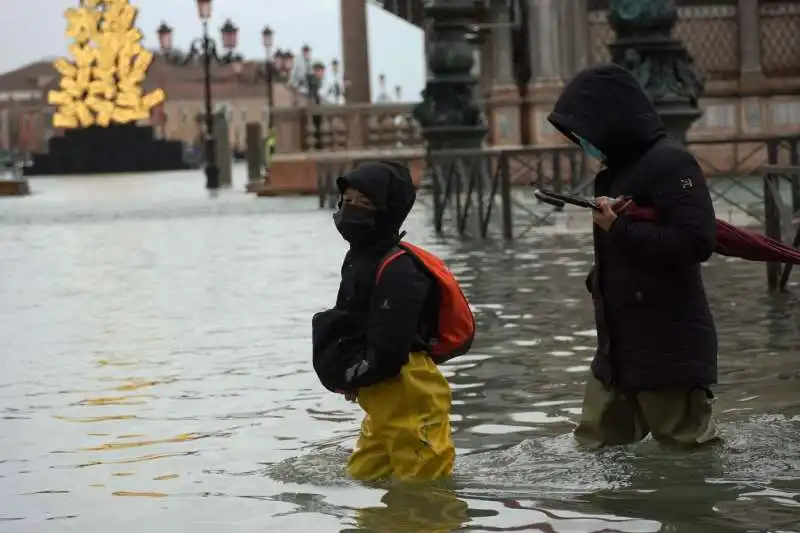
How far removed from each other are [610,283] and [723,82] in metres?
31.6

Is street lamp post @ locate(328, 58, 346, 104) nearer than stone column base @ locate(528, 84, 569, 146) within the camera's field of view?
No

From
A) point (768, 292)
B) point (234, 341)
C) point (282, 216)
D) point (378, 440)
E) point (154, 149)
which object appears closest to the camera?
point (378, 440)

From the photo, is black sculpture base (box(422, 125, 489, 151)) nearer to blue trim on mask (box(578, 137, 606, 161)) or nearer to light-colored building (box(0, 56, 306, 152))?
blue trim on mask (box(578, 137, 606, 161))

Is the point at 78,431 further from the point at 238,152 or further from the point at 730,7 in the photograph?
the point at 238,152

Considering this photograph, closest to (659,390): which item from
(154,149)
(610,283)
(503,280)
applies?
(610,283)

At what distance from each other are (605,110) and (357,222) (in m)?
0.90

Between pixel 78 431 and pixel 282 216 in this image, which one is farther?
pixel 282 216

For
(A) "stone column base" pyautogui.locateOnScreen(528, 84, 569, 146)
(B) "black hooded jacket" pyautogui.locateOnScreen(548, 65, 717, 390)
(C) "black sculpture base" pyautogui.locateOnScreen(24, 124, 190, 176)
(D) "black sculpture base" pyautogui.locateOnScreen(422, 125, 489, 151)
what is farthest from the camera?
(C) "black sculpture base" pyautogui.locateOnScreen(24, 124, 190, 176)

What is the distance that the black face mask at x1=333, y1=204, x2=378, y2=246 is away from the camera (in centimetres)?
651

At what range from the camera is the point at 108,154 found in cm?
8544

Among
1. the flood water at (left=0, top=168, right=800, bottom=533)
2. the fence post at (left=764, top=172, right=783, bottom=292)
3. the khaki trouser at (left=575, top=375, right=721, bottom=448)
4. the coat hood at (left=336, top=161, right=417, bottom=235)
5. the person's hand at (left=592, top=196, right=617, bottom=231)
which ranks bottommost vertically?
the flood water at (left=0, top=168, right=800, bottom=533)

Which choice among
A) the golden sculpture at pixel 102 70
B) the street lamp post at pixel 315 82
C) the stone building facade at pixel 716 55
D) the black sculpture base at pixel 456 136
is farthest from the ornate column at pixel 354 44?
the golden sculpture at pixel 102 70

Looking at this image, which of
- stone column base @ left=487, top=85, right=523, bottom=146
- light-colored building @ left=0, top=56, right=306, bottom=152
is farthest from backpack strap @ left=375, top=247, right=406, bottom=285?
light-colored building @ left=0, top=56, right=306, bottom=152

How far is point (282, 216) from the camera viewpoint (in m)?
30.4
